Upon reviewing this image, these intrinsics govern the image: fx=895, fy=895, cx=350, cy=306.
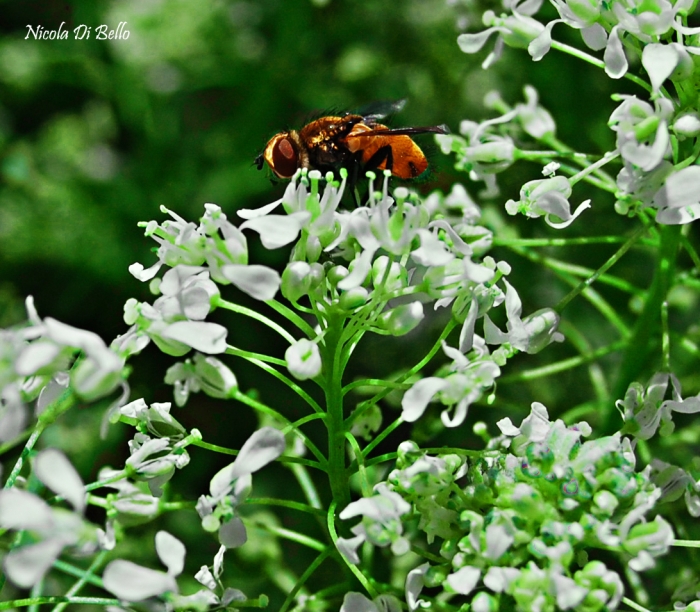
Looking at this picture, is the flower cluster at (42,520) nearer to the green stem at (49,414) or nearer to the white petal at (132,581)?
the white petal at (132,581)

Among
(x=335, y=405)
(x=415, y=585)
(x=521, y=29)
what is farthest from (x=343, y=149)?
(x=415, y=585)

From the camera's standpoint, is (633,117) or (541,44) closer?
(633,117)

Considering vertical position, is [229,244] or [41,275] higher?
[229,244]

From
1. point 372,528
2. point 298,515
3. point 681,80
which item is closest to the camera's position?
point 372,528

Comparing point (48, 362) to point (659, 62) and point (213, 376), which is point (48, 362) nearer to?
point (213, 376)

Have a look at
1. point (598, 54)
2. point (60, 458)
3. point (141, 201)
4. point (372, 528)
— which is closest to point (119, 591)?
point (60, 458)

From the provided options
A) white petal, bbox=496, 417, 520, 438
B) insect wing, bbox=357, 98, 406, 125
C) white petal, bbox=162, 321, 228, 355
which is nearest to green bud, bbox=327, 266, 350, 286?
white petal, bbox=162, 321, 228, 355

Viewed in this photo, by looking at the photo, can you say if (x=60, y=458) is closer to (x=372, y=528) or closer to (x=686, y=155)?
(x=372, y=528)

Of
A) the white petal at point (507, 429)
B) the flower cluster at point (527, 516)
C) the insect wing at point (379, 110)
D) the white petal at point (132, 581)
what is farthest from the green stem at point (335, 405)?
the insect wing at point (379, 110)
